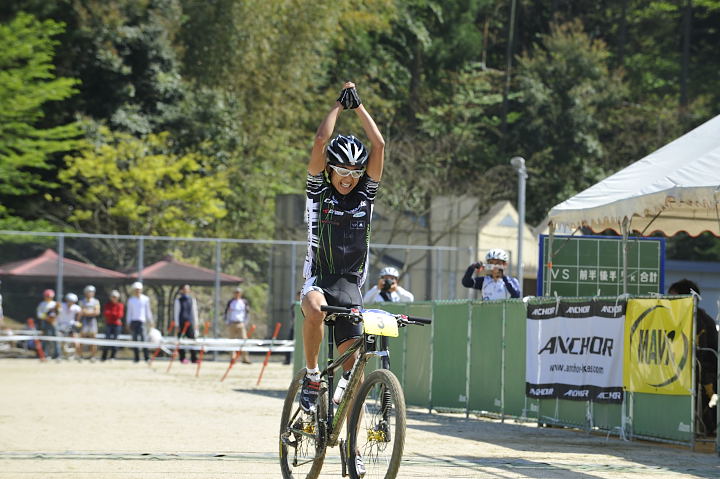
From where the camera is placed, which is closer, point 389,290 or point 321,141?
point 321,141

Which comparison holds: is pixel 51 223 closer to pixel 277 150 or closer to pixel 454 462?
pixel 277 150

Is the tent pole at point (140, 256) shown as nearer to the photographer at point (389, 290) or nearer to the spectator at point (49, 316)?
the spectator at point (49, 316)

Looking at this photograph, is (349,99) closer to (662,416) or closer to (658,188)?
(662,416)

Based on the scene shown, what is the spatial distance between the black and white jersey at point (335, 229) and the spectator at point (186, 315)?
24.7m

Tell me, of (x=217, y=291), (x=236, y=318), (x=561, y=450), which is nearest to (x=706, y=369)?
(x=561, y=450)

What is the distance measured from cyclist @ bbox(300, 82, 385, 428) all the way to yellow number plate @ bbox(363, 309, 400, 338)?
440 mm

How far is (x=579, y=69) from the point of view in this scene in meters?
54.5

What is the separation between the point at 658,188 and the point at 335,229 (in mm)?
6406

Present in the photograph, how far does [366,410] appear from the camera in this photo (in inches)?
317

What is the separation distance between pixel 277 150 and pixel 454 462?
132 ft

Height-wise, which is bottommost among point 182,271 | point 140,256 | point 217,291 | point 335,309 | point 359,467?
point 359,467

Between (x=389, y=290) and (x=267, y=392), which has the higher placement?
(x=389, y=290)

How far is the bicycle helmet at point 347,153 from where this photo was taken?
840 centimetres

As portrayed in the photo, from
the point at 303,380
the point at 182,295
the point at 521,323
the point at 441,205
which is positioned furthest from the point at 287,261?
the point at 303,380
